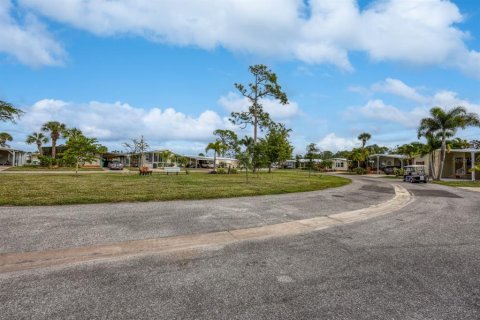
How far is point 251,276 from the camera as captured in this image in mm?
4012

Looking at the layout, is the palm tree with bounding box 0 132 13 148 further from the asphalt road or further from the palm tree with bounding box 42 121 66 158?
the asphalt road

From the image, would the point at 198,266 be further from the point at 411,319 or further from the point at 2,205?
the point at 2,205

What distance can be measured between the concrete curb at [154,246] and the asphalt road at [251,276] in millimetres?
260

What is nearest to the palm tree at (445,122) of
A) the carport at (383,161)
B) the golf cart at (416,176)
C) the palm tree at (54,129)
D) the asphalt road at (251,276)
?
the golf cart at (416,176)

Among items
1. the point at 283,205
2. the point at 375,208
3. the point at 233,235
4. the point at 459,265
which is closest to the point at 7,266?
the point at 233,235

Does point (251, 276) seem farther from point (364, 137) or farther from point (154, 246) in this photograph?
point (364, 137)

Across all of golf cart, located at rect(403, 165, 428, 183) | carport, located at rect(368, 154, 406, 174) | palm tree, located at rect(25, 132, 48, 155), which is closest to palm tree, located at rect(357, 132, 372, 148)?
carport, located at rect(368, 154, 406, 174)

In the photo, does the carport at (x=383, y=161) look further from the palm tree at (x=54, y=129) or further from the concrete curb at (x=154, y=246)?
the palm tree at (x=54, y=129)

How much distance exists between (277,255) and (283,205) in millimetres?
5781

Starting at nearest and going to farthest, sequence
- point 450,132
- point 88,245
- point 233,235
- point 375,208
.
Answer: point 88,245
point 233,235
point 375,208
point 450,132

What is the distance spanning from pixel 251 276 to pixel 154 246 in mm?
2263

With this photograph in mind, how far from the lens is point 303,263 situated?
456 cm

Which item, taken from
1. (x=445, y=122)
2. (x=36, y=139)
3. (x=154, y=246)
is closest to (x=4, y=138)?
(x=36, y=139)

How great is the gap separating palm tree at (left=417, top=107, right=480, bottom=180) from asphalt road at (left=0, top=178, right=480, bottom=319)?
30662 millimetres
